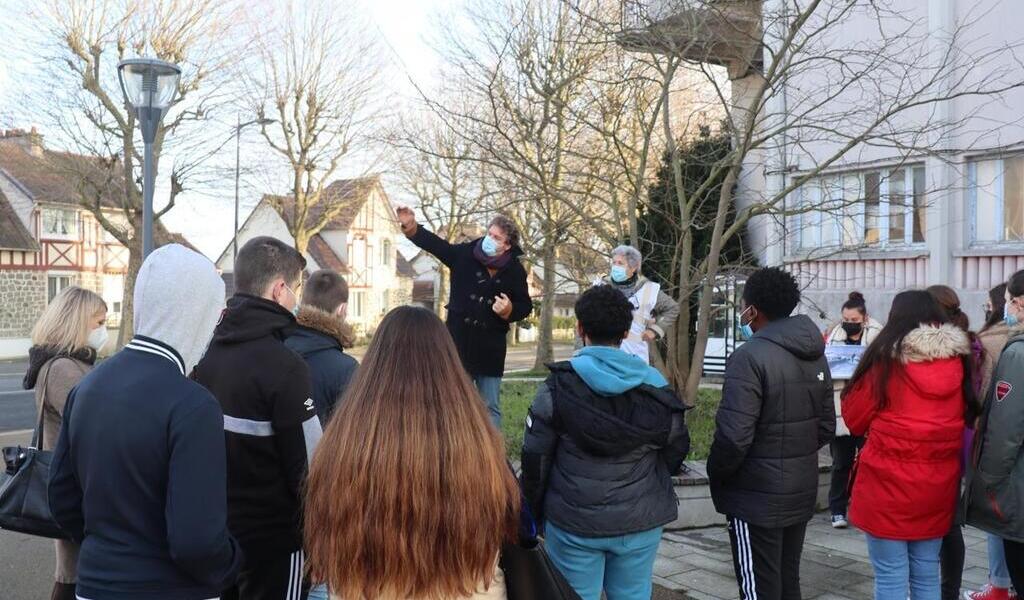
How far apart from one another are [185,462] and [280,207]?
3445cm

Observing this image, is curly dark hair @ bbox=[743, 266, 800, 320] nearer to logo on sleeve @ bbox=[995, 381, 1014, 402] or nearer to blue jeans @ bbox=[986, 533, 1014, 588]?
logo on sleeve @ bbox=[995, 381, 1014, 402]

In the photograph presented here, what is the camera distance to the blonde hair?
4430 millimetres

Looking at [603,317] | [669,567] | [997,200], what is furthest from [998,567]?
[997,200]

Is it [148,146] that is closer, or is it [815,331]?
[815,331]

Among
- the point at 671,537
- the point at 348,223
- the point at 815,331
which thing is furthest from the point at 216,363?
the point at 348,223

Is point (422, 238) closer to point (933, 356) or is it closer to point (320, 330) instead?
point (320, 330)

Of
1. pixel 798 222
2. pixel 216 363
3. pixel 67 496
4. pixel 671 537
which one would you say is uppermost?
pixel 798 222

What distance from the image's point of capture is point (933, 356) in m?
4.23

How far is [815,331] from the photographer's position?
427cm

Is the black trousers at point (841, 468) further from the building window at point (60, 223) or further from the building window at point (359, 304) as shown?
the building window at point (359, 304)

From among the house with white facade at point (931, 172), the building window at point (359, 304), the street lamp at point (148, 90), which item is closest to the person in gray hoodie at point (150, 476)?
the street lamp at point (148, 90)

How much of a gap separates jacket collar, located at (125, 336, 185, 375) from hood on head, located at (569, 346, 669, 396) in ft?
5.47

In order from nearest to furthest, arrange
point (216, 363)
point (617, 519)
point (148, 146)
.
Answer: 1. point (216, 363)
2. point (617, 519)
3. point (148, 146)

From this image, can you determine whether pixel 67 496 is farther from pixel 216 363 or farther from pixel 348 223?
pixel 348 223
